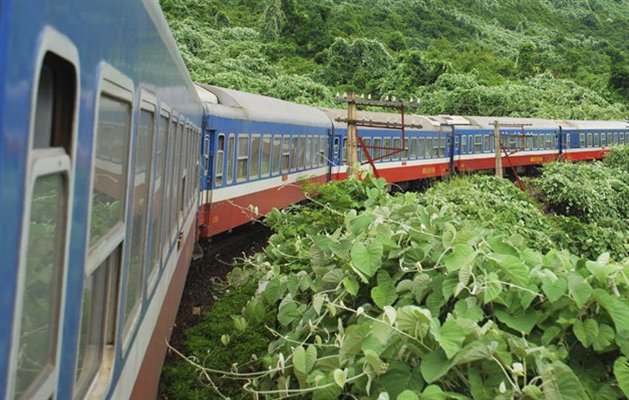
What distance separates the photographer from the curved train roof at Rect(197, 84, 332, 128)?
10.7 m

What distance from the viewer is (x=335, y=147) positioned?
1838 cm

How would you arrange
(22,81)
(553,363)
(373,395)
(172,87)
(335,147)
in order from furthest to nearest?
1. (335,147)
2. (172,87)
3. (373,395)
4. (553,363)
5. (22,81)

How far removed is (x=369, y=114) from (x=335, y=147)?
12.9 feet

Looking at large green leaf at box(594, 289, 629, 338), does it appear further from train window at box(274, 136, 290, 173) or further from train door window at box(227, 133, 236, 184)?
train window at box(274, 136, 290, 173)

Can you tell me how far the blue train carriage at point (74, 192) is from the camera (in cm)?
120

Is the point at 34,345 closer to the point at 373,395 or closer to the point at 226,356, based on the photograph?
the point at 373,395

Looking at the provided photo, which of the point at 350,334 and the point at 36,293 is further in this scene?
the point at 350,334

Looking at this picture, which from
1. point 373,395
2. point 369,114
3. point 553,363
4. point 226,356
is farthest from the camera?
point 369,114

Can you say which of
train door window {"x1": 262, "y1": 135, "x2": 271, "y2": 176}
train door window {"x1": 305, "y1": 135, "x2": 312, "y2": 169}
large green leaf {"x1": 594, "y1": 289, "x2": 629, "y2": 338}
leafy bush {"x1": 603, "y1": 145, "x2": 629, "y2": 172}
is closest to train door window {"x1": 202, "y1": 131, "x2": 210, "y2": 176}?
train door window {"x1": 262, "y1": 135, "x2": 271, "y2": 176}

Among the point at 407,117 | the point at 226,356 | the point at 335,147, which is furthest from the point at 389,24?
the point at 226,356

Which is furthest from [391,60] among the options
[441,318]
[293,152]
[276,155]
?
[441,318]

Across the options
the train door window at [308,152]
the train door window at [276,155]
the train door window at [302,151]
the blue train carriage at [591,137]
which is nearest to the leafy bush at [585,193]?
the train door window at [308,152]

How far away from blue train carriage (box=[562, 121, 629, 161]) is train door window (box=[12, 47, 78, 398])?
3180 cm

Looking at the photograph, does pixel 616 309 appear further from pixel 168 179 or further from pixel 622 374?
pixel 168 179
